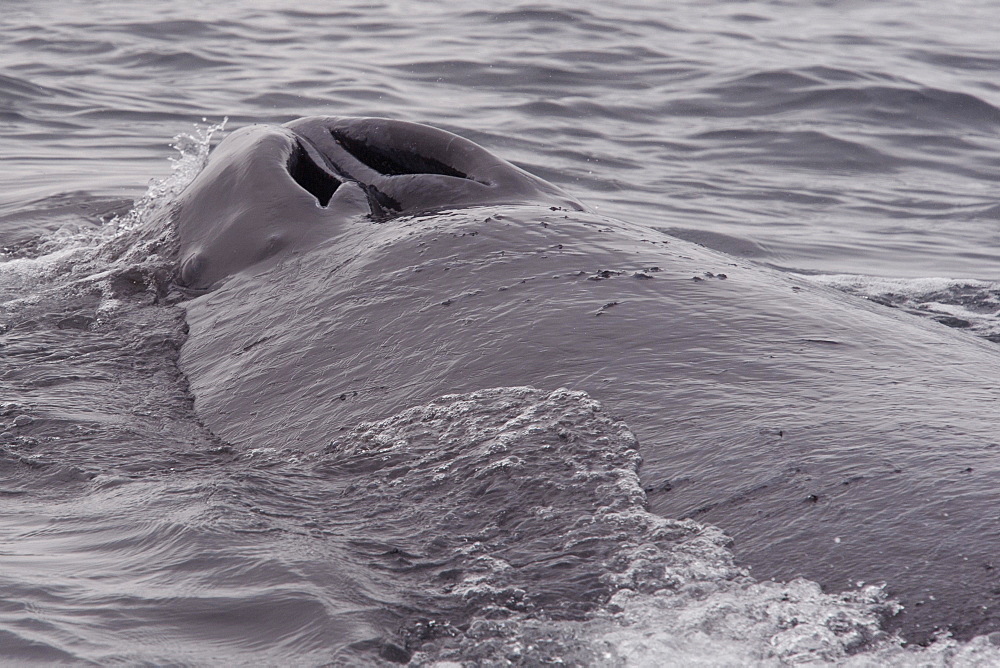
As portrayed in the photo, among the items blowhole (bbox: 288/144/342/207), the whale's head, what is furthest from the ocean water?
blowhole (bbox: 288/144/342/207)

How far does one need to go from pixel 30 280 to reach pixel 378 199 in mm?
2428

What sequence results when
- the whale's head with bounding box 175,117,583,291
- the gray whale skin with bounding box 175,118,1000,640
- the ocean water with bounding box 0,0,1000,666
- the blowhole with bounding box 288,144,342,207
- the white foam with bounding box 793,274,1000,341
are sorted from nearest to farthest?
the ocean water with bounding box 0,0,1000,666
the gray whale skin with bounding box 175,118,1000,640
the whale's head with bounding box 175,117,583,291
the blowhole with bounding box 288,144,342,207
the white foam with bounding box 793,274,1000,341

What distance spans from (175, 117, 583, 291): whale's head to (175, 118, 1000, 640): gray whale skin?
1 cm

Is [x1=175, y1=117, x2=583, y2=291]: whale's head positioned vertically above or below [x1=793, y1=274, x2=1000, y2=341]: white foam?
above

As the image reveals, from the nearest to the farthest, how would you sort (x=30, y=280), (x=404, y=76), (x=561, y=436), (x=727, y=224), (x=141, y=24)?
1. (x=561, y=436)
2. (x=30, y=280)
3. (x=727, y=224)
4. (x=404, y=76)
5. (x=141, y=24)

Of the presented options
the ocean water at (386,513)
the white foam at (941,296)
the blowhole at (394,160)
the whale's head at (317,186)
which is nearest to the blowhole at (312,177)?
the whale's head at (317,186)

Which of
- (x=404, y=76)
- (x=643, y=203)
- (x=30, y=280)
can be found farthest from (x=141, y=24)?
(x=30, y=280)

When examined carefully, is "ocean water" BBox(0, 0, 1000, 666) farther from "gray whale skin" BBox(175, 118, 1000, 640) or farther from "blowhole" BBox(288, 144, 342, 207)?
"blowhole" BBox(288, 144, 342, 207)

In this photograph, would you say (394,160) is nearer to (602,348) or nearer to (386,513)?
(602,348)

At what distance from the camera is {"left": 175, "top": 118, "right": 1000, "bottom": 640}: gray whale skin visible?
10.8 feet

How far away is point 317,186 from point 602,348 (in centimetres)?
215

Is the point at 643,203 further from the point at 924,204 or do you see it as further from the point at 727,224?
the point at 924,204

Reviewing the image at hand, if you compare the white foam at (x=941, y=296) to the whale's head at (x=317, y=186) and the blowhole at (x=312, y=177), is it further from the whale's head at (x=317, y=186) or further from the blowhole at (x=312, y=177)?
the blowhole at (x=312, y=177)

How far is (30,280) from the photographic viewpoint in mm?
6816
